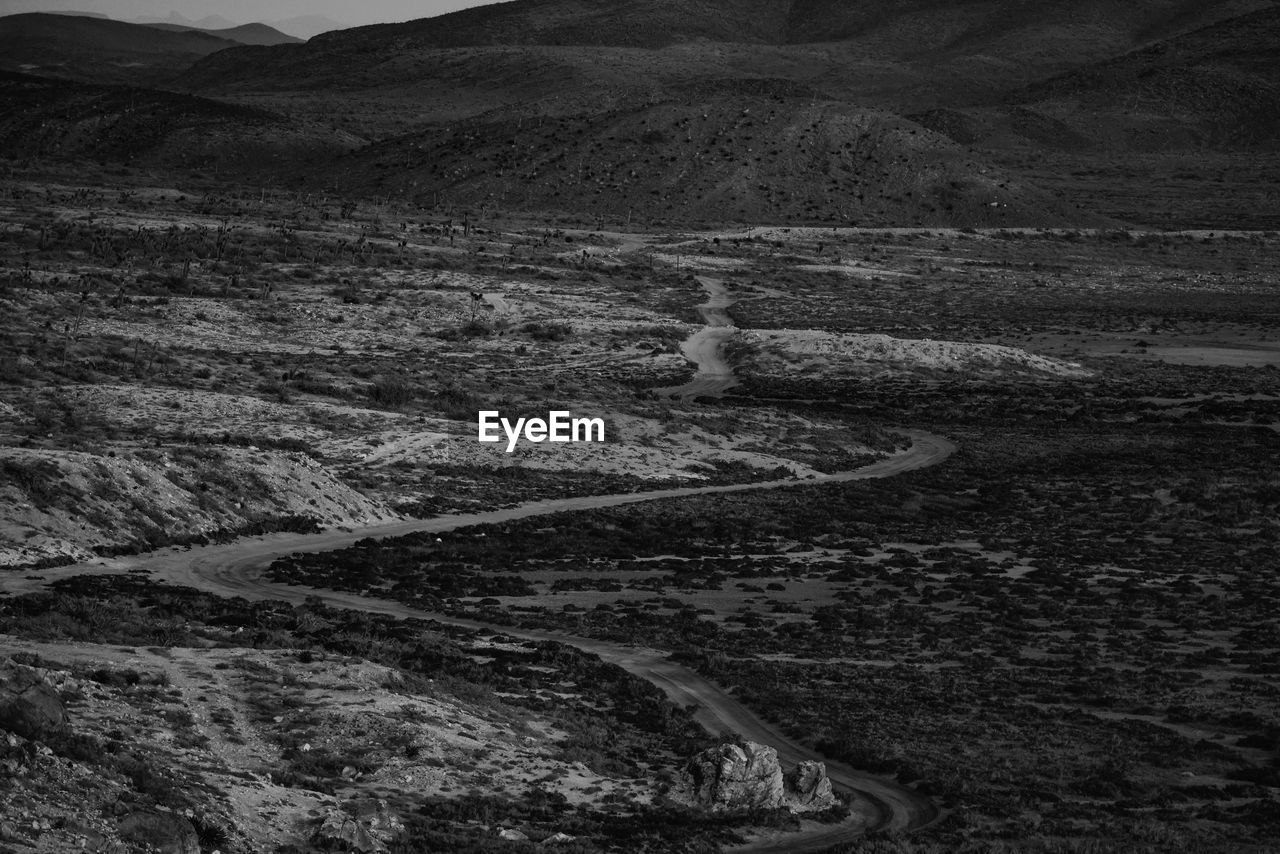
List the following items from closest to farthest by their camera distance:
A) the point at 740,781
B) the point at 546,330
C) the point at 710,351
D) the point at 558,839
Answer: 1. the point at 558,839
2. the point at 740,781
3. the point at 710,351
4. the point at 546,330

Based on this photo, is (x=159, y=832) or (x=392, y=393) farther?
(x=392, y=393)

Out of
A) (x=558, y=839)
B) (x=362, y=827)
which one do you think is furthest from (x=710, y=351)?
(x=362, y=827)

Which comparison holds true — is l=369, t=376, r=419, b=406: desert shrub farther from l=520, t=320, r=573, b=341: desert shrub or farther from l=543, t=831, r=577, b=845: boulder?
l=543, t=831, r=577, b=845: boulder

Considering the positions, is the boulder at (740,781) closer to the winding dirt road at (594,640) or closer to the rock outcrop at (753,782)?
the rock outcrop at (753,782)

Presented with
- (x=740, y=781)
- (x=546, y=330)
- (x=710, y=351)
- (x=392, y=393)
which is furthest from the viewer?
(x=546, y=330)

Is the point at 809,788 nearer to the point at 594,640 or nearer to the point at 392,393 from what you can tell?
the point at 594,640

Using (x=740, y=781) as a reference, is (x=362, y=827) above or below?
above

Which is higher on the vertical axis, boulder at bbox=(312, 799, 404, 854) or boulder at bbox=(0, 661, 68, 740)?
boulder at bbox=(0, 661, 68, 740)

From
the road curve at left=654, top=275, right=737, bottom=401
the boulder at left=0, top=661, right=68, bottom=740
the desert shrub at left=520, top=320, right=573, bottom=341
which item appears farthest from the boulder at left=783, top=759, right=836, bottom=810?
the desert shrub at left=520, top=320, right=573, bottom=341
